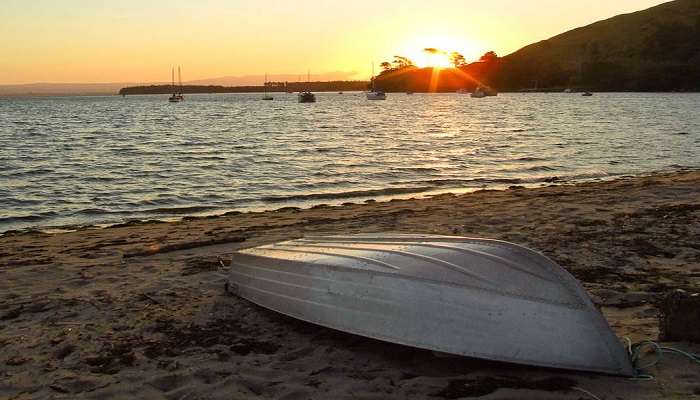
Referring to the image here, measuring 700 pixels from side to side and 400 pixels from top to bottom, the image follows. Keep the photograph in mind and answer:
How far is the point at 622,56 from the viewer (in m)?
162

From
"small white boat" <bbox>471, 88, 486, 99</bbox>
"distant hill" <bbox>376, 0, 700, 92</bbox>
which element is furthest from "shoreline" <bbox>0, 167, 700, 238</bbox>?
"distant hill" <bbox>376, 0, 700, 92</bbox>

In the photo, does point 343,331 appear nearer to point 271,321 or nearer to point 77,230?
point 271,321

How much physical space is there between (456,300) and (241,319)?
2093 mm

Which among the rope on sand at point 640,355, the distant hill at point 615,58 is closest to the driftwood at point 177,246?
the rope on sand at point 640,355

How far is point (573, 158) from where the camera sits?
2314cm

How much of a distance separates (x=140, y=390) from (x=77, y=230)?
26.2ft

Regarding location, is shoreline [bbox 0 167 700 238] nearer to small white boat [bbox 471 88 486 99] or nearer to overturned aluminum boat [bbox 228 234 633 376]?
overturned aluminum boat [bbox 228 234 633 376]

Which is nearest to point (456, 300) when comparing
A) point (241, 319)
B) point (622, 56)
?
point (241, 319)

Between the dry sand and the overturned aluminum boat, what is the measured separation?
0.16 meters

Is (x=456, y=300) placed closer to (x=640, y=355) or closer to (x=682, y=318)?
(x=640, y=355)

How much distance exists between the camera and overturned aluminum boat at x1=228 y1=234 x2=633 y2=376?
13.5ft

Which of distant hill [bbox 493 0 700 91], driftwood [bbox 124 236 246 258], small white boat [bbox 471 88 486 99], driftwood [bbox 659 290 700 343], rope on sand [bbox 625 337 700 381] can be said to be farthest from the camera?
small white boat [bbox 471 88 486 99]

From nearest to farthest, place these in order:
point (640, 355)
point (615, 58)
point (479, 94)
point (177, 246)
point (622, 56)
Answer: point (640, 355), point (177, 246), point (479, 94), point (615, 58), point (622, 56)

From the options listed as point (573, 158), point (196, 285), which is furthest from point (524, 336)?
point (573, 158)
